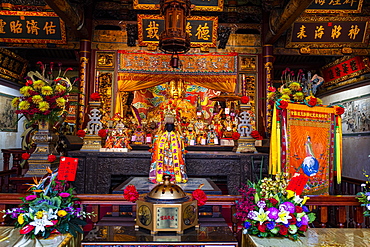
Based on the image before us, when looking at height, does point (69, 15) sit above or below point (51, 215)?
above

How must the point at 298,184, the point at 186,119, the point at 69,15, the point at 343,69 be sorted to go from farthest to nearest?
the point at 186,119 → the point at 343,69 → the point at 69,15 → the point at 298,184

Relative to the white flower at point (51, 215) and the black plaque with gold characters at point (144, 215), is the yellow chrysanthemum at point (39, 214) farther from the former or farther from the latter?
the black plaque with gold characters at point (144, 215)

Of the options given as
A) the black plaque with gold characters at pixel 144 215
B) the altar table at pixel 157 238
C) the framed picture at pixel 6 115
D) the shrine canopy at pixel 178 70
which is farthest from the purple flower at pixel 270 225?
the framed picture at pixel 6 115

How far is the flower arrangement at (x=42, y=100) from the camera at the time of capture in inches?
142

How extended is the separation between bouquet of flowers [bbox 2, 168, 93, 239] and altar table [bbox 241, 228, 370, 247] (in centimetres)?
109

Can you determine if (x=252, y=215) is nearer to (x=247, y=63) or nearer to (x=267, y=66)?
(x=267, y=66)

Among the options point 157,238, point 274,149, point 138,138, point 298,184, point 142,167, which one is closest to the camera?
point 157,238

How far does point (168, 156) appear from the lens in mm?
3939

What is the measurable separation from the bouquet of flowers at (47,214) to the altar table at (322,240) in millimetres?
1086

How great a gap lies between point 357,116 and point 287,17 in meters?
3.43

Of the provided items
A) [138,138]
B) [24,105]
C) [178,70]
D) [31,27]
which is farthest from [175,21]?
[31,27]

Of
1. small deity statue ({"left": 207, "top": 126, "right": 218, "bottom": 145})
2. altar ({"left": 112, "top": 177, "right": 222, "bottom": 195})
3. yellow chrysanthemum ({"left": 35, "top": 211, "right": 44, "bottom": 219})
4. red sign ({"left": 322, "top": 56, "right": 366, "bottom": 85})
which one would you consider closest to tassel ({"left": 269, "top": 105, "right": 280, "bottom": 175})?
altar ({"left": 112, "top": 177, "right": 222, "bottom": 195})

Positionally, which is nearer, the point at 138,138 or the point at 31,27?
the point at 31,27

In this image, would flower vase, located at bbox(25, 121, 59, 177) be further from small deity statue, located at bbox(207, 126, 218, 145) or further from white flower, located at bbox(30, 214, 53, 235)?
small deity statue, located at bbox(207, 126, 218, 145)
